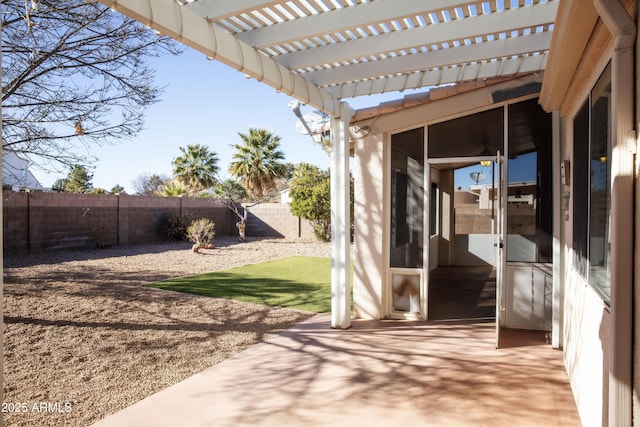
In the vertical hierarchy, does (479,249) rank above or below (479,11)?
below

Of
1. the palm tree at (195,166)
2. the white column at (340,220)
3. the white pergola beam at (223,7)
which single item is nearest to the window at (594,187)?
the white pergola beam at (223,7)

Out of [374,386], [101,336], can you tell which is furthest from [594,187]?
[101,336]

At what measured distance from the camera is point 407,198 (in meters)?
6.91

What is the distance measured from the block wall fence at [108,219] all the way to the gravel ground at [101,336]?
2357 mm

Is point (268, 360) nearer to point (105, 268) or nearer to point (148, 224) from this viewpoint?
point (105, 268)

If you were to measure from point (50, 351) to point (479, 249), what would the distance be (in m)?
10.6

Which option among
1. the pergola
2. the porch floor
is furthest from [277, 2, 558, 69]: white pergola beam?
the porch floor

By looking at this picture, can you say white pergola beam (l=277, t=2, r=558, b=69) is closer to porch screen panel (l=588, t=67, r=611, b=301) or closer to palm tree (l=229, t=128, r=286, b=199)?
porch screen panel (l=588, t=67, r=611, b=301)

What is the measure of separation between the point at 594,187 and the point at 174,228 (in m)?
17.7

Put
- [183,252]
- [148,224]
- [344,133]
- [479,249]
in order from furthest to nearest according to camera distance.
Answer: [148,224] < [183,252] < [479,249] < [344,133]

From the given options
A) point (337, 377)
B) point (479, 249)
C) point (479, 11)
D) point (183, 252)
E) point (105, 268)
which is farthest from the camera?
point (183, 252)

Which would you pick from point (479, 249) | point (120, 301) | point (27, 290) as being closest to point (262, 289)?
point (120, 301)

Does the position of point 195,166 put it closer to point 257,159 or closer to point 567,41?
point 257,159

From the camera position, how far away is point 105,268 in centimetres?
1155
